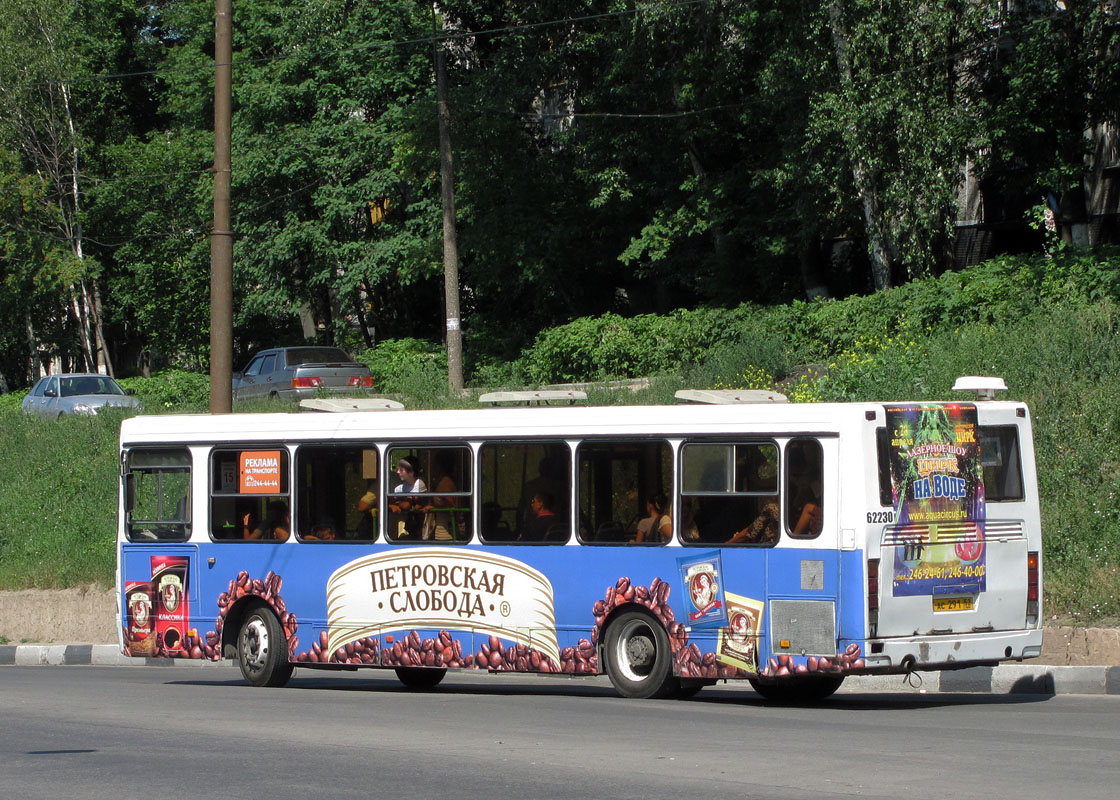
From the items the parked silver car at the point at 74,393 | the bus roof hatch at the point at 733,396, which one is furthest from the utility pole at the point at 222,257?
the parked silver car at the point at 74,393

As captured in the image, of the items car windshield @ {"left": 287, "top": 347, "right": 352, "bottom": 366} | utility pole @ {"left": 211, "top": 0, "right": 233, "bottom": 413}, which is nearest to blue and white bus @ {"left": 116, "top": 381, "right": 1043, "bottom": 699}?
utility pole @ {"left": 211, "top": 0, "right": 233, "bottom": 413}

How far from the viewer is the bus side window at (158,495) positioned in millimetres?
15656

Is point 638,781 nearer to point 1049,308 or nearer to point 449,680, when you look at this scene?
point 449,680

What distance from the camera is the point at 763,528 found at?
39.6ft

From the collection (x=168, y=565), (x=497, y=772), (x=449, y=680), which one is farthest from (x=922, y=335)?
(x=497, y=772)

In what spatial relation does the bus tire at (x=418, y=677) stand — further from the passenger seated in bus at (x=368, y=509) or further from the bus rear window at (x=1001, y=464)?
the bus rear window at (x=1001, y=464)

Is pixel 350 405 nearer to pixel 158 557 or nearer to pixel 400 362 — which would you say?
pixel 158 557

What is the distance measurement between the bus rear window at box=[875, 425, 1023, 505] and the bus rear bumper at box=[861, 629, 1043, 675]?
3.81 feet

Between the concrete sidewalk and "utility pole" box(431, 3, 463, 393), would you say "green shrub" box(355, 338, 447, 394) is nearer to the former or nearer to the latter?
"utility pole" box(431, 3, 463, 393)

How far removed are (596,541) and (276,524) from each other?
3730mm

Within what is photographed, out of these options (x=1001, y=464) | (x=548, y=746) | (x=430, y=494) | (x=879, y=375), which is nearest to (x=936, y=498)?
(x=1001, y=464)

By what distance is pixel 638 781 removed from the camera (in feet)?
Result: 26.3

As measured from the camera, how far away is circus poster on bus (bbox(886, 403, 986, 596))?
11.7 m

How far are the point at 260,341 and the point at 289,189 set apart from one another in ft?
41.5
